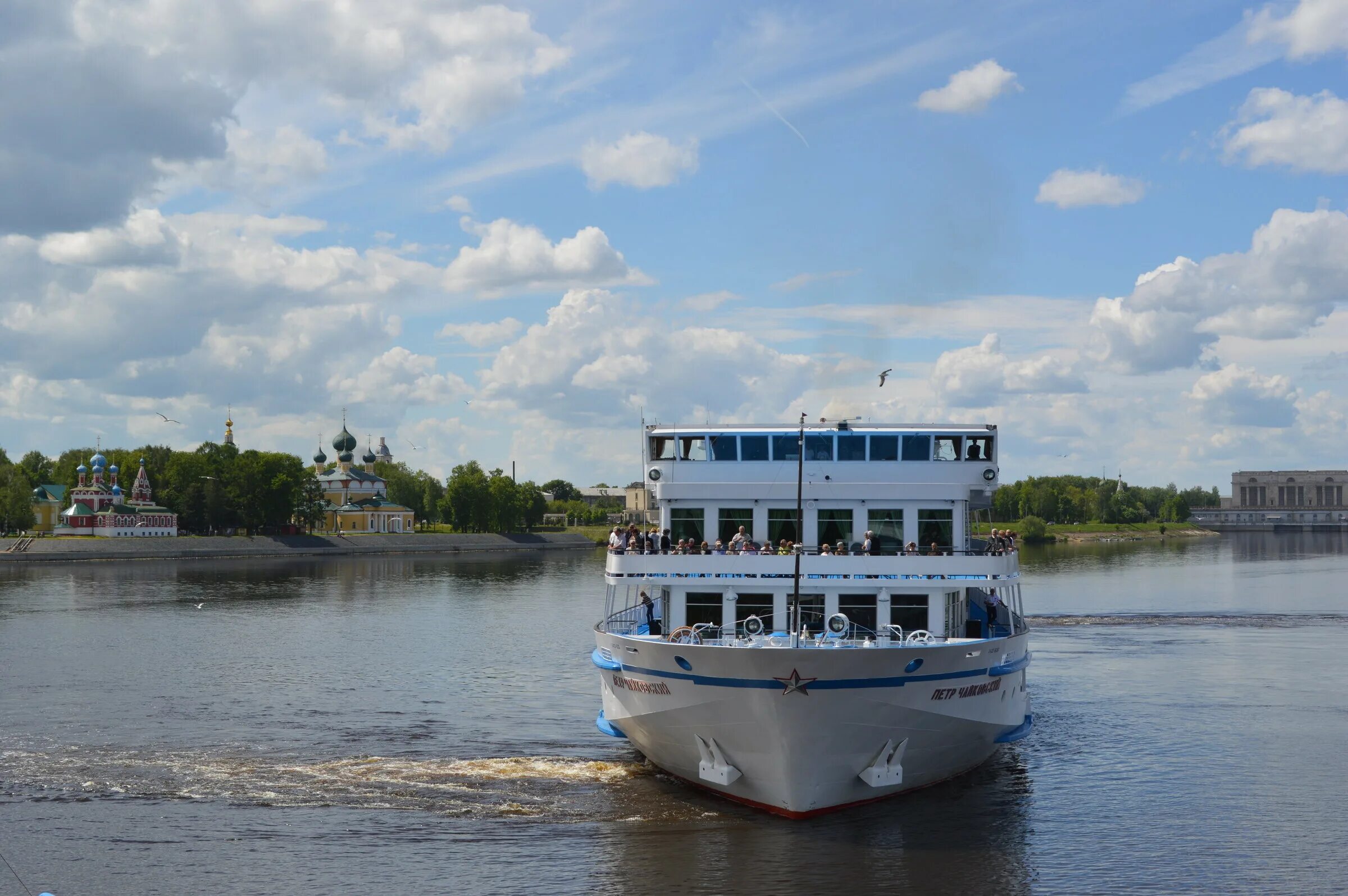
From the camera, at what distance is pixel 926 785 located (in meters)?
30.0

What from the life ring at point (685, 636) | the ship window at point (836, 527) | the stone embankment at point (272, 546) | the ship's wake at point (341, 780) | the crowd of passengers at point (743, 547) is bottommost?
the ship's wake at point (341, 780)

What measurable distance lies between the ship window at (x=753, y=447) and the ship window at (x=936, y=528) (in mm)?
4168

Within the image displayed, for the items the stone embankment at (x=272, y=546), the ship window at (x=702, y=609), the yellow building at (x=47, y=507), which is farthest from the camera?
the yellow building at (x=47, y=507)

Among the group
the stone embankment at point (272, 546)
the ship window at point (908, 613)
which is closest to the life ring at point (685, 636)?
the ship window at point (908, 613)

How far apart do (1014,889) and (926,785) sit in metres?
5.53

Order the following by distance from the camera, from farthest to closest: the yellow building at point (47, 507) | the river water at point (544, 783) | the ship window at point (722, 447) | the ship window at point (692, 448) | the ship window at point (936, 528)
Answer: the yellow building at point (47, 507)
the ship window at point (692, 448)
the ship window at point (722, 447)
the ship window at point (936, 528)
the river water at point (544, 783)

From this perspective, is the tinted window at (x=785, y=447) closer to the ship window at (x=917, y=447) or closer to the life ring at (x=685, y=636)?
the ship window at (x=917, y=447)

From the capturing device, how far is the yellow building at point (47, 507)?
177 m

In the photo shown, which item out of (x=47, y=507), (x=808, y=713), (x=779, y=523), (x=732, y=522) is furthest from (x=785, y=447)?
(x=47, y=507)

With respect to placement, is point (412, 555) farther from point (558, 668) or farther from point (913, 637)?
point (913, 637)

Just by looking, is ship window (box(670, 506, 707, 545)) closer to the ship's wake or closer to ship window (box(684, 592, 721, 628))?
ship window (box(684, 592, 721, 628))

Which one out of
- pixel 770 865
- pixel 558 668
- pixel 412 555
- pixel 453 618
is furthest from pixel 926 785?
pixel 412 555

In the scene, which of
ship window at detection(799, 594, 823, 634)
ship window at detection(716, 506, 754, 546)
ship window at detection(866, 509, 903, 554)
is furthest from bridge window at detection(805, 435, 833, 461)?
ship window at detection(799, 594, 823, 634)

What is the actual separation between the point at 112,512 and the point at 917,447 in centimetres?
15411
